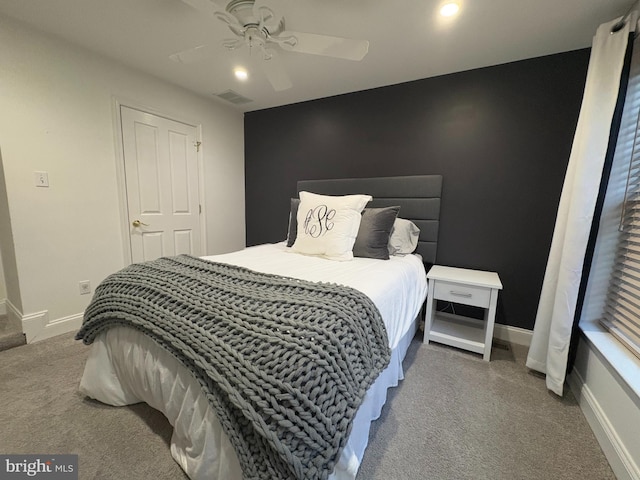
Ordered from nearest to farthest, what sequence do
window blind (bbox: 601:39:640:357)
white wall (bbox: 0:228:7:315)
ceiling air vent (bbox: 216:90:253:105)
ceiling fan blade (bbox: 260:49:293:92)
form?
window blind (bbox: 601:39:640:357) → ceiling fan blade (bbox: 260:49:293:92) → white wall (bbox: 0:228:7:315) → ceiling air vent (bbox: 216:90:253:105)

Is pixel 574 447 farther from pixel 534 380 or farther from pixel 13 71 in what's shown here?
pixel 13 71

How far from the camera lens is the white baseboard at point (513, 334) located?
2.20 meters

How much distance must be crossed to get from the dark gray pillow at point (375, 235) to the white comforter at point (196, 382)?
9 cm

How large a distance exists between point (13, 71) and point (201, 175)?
1.52 meters

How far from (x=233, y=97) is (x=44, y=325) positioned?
275 centimetres

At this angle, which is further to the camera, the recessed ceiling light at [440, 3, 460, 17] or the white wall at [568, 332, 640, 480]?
→ the recessed ceiling light at [440, 3, 460, 17]

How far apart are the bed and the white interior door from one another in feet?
4.09

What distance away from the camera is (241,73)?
243 centimetres

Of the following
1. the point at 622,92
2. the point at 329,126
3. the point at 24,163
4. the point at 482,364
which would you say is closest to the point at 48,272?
the point at 24,163

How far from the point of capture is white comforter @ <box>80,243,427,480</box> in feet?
3.17

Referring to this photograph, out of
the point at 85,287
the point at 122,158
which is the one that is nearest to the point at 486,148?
the point at 122,158

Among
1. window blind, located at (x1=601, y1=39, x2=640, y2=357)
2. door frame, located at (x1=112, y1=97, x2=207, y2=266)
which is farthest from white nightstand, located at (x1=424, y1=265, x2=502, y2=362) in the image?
door frame, located at (x1=112, y1=97, x2=207, y2=266)

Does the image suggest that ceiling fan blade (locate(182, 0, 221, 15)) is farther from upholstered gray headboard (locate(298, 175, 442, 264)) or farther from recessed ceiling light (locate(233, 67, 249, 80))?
upholstered gray headboard (locate(298, 175, 442, 264))

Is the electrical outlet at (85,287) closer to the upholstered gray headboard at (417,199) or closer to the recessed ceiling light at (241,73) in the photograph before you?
the recessed ceiling light at (241,73)
